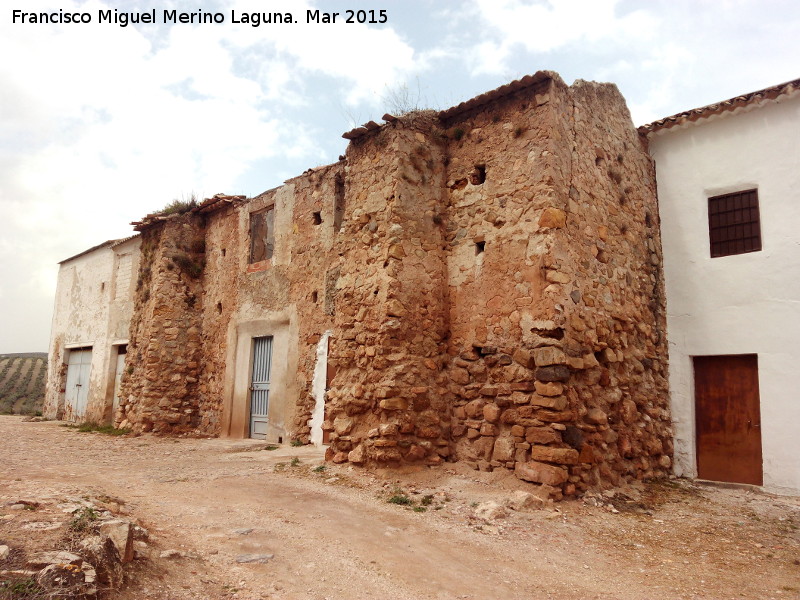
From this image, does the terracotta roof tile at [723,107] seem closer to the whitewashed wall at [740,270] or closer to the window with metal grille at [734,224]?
the whitewashed wall at [740,270]

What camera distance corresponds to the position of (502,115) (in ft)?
24.6

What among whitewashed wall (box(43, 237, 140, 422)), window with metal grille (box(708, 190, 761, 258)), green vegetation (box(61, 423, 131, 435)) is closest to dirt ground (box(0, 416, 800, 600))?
window with metal grille (box(708, 190, 761, 258))

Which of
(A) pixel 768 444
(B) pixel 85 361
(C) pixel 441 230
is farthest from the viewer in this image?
(B) pixel 85 361

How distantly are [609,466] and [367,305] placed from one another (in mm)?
3522

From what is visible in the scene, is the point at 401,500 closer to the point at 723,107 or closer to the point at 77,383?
the point at 723,107

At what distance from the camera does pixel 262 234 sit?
11.9m

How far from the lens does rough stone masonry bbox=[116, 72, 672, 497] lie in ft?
21.5

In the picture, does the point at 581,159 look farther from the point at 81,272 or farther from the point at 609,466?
the point at 81,272

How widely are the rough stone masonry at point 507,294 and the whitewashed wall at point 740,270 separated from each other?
28cm

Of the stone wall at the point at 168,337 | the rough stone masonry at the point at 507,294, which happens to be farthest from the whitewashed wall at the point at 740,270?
the stone wall at the point at 168,337

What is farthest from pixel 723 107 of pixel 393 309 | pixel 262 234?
pixel 262 234

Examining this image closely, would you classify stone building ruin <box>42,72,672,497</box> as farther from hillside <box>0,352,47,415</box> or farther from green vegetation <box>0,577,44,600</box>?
hillside <box>0,352,47,415</box>

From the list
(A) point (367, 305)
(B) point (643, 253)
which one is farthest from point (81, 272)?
(B) point (643, 253)

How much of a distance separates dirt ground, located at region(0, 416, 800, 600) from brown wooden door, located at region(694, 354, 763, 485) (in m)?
0.40
